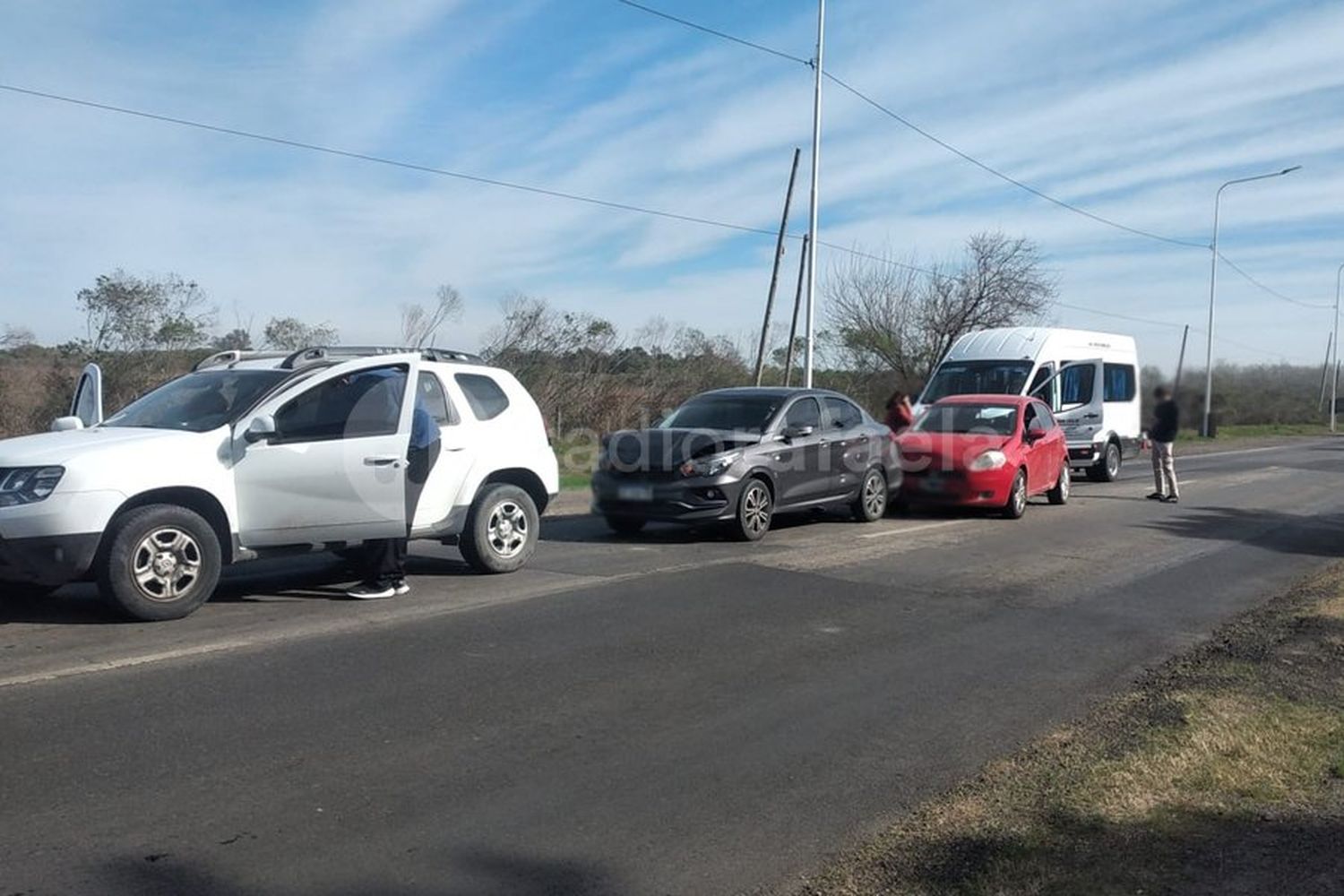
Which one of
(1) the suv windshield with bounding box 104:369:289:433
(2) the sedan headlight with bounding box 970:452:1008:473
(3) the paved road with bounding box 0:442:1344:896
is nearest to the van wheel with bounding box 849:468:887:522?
(2) the sedan headlight with bounding box 970:452:1008:473

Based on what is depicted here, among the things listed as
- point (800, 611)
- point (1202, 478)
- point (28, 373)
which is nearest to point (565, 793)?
point (800, 611)

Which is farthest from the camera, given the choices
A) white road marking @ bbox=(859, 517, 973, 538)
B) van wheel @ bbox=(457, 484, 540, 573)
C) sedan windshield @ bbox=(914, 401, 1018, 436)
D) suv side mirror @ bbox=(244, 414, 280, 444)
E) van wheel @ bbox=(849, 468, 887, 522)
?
sedan windshield @ bbox=(914, 401, 1018, 436)

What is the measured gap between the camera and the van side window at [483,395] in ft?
31.3

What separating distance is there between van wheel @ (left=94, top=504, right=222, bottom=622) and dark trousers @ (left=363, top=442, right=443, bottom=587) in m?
1.28

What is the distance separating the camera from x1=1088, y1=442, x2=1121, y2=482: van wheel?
22.1m

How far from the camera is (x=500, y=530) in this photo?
973 cm

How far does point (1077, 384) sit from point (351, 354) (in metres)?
16.5

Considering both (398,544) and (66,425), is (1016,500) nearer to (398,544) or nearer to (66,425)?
(398,544)

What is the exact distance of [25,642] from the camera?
6.94 m

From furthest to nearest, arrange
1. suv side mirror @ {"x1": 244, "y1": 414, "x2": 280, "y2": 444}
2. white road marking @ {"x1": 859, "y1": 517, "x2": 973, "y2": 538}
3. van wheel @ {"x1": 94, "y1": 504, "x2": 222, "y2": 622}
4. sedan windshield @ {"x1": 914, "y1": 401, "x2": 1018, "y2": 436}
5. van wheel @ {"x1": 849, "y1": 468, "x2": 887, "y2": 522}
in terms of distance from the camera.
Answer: sedan windshield @ {"x1": 914, "y1": 401, "x2": 1018, "y2": 436}, van wheel @ {"x1": 849, "y1": 468, "x2": 887, "y2": 522}, white road marking @ {"x1": 859, "y1": 517, "x2": 973, "y2": 538}, suv side mirror @ {"x1": 244, "y1": 414, "x2": 280, "y2": 444}, van wheel @ {"x1": 94, "y1": 504, "x2": 222, "y2": 622}

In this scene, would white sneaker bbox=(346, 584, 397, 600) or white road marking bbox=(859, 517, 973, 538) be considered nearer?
white sneaker bbox=(346, 584, 397, 600)

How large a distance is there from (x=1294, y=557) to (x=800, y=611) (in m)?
6.78

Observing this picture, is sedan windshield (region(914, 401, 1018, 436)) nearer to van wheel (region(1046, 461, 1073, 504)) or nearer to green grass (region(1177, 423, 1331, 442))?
van wheel (region(1046, 461, 1073, 504))

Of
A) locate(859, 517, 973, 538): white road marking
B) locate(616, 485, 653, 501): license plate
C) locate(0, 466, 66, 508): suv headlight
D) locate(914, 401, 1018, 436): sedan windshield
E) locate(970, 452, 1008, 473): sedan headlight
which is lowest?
locate(859, 517, 973, 538): white road marking
